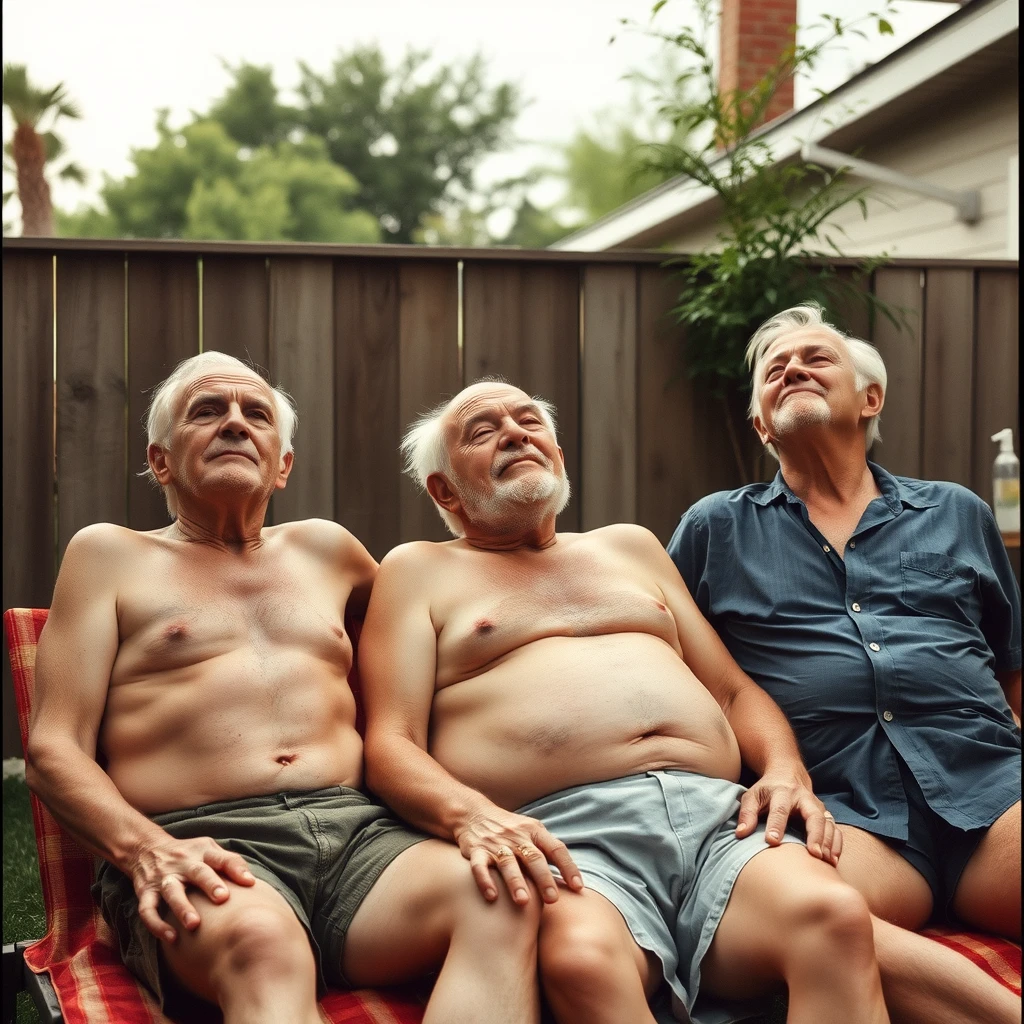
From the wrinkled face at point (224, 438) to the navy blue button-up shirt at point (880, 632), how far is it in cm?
100

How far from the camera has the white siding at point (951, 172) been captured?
227 inches

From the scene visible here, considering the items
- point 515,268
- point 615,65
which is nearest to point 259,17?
point 615,65

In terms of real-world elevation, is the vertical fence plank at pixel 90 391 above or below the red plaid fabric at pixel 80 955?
above

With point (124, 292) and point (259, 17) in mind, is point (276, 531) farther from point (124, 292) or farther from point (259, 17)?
point (259, 17)

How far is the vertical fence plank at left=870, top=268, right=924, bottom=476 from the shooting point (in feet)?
14.2

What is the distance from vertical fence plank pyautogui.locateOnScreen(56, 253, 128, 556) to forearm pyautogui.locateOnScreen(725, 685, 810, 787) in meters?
2.34

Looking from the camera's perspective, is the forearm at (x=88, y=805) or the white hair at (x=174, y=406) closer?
the forearm at (x=88, y=805)

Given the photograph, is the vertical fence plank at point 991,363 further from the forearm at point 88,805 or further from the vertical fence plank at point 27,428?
the forearm at point 88,805

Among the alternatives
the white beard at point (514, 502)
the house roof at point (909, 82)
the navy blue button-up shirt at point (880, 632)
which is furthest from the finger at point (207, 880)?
the house roof at point (909, 82)

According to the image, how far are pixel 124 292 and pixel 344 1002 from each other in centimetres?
273

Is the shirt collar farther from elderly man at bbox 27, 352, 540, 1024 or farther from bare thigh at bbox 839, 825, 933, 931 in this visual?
elderly man at bbox 27, 352, 540, 1024

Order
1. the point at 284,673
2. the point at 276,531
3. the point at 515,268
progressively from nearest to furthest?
the point at 284,673 < the point at 276,531 < the point at 515,268

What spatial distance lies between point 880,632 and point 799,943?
Answer: 873 millimetres

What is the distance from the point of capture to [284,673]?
2174mm
